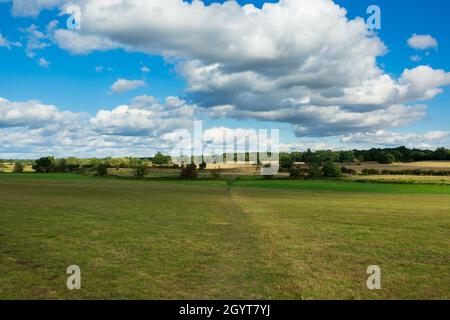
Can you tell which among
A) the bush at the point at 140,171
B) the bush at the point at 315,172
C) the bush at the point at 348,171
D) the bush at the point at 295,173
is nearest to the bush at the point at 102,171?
the bush at the point at 140,171

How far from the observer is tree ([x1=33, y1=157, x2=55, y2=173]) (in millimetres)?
157625

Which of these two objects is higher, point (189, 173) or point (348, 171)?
point (348, 171)

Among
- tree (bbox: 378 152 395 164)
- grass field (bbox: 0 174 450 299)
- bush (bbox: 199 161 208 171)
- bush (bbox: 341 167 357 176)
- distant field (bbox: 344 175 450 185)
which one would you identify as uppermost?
tree (bbox: 378 152 395 164)

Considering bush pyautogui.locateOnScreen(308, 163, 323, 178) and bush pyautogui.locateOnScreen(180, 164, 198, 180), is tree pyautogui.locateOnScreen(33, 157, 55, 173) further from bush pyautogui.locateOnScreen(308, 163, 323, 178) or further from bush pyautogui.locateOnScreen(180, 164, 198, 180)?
bush pyautogui.locateOnScreen(308, 163, 323, 178)

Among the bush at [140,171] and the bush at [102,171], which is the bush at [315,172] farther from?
the bush at [102,171]

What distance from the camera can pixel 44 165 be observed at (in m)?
158

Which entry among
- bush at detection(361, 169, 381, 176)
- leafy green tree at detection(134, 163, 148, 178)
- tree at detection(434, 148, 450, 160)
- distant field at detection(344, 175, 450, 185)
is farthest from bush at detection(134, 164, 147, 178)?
tree at detection(434, 148, 450, 160)

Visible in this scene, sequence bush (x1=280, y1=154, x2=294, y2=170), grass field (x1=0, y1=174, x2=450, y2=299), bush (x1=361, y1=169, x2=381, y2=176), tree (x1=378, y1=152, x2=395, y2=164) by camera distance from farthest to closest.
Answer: tree (x1=378, y1=152, x2=395, y2=164), bush (x1=280, y1=154, x2=294, y2=170), bush (x1=361, y1=169, x2=381, y2=176), grass field (x1=0, y1=174, x2=450, y2=299)

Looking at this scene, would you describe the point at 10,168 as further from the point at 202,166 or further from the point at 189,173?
the point at 189,173

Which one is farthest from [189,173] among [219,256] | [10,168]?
[219,256]

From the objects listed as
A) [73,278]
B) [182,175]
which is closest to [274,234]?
[73,278]

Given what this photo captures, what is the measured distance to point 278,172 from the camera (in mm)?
119250
